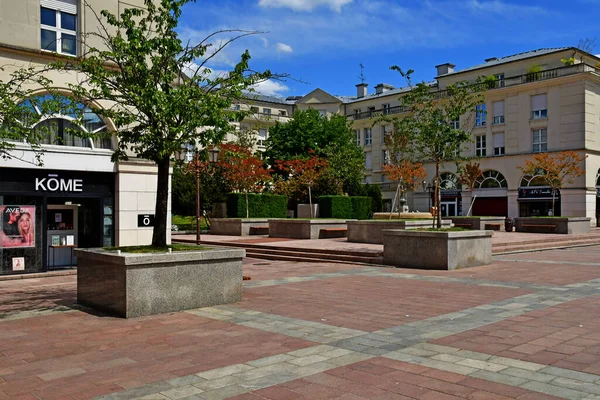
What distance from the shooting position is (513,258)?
58.0ft

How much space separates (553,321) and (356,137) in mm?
57564

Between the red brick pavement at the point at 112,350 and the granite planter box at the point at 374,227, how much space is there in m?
14.0

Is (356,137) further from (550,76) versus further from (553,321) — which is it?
(553,321)

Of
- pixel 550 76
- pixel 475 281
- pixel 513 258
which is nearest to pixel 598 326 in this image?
pixel 475 281

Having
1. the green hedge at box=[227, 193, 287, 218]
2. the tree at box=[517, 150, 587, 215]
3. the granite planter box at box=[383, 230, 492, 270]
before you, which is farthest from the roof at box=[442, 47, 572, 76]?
the granite planter box at box=[383, 230, 492, 270]

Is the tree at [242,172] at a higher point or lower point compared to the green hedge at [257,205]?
higher

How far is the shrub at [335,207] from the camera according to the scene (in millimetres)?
34438

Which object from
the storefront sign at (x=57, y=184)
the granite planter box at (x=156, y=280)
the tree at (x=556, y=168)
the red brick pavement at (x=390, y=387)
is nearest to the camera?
the red brick pavement at (x=390, y=387)

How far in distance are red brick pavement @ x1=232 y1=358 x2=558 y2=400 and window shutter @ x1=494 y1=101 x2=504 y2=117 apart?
47.1 metres

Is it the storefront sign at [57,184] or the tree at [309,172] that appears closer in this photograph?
the storefront sign at [57,184]

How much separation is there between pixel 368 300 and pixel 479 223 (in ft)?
83.4

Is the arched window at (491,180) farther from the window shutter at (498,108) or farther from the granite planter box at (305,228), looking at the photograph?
the granite planter box at (305,228)

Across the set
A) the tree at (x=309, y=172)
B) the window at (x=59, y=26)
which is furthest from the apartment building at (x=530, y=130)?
the window at (x=59, y=26)

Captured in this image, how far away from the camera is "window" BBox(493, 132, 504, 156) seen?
4833cm
